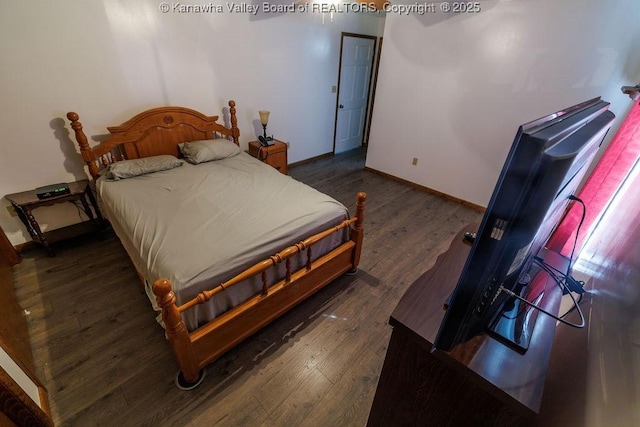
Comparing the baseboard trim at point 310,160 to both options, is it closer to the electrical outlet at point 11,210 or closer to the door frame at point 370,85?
the door frame at point 370,85

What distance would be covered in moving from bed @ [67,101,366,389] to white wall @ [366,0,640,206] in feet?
6.73

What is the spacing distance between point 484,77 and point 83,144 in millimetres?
3920

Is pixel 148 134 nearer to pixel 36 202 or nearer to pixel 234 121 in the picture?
pixel 234 121

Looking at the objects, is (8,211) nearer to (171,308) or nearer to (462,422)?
(171,308)

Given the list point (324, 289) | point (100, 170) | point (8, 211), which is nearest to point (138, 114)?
point (100, 170)

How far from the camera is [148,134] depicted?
8.77ft

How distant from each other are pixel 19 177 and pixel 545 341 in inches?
137

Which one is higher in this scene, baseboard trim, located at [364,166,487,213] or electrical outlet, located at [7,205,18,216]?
electrical outlet, located at [7,205,18,216]

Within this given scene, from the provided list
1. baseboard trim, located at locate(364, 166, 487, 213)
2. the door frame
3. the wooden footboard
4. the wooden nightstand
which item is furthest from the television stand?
the door frame

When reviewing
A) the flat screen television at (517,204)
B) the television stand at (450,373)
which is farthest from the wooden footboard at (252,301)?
the flat screen television at (517,204)

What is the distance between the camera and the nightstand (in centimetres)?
213

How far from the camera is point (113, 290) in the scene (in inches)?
80.6

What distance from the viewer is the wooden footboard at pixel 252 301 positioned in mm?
1281

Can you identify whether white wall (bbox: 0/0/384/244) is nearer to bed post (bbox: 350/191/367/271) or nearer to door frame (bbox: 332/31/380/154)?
door frame (bbox: 332/31/380/154)
